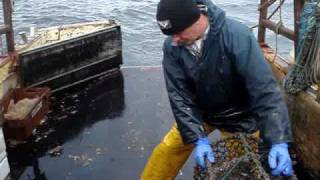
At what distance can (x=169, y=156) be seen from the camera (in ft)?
12.9

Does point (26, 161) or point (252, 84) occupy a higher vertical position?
point (252, 84)

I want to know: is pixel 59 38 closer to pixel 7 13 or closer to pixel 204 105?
pixel 7 13

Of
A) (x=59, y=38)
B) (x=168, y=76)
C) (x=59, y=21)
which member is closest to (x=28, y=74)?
(x=59, y=38)

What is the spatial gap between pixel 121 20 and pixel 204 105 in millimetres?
10029

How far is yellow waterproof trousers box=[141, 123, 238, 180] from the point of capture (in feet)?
12.7

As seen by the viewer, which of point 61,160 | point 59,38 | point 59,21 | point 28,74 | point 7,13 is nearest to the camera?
point 61,160

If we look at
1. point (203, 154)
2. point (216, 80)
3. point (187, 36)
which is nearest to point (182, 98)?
point (216, 80)

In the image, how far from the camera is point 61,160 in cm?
496

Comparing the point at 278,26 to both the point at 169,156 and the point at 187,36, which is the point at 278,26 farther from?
the point at 187,36

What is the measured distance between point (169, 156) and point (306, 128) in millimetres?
1344

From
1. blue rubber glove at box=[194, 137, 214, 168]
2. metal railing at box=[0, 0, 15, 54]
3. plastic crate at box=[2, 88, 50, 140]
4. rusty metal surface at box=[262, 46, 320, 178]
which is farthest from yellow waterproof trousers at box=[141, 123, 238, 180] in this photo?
metal railing at box=[0, 0, 15, 54]

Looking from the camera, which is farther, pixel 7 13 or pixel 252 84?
pixel 7 13

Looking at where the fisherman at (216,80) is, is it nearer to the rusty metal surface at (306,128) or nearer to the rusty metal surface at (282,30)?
the rusty metal surface at (306,128)

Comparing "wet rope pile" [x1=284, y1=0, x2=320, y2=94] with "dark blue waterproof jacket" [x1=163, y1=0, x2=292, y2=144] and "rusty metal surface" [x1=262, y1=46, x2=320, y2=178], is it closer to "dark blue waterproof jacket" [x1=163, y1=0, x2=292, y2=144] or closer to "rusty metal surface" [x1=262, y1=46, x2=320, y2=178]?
"rusty metal surface" [x1=262, y1=46, x2=320, y2=178]
